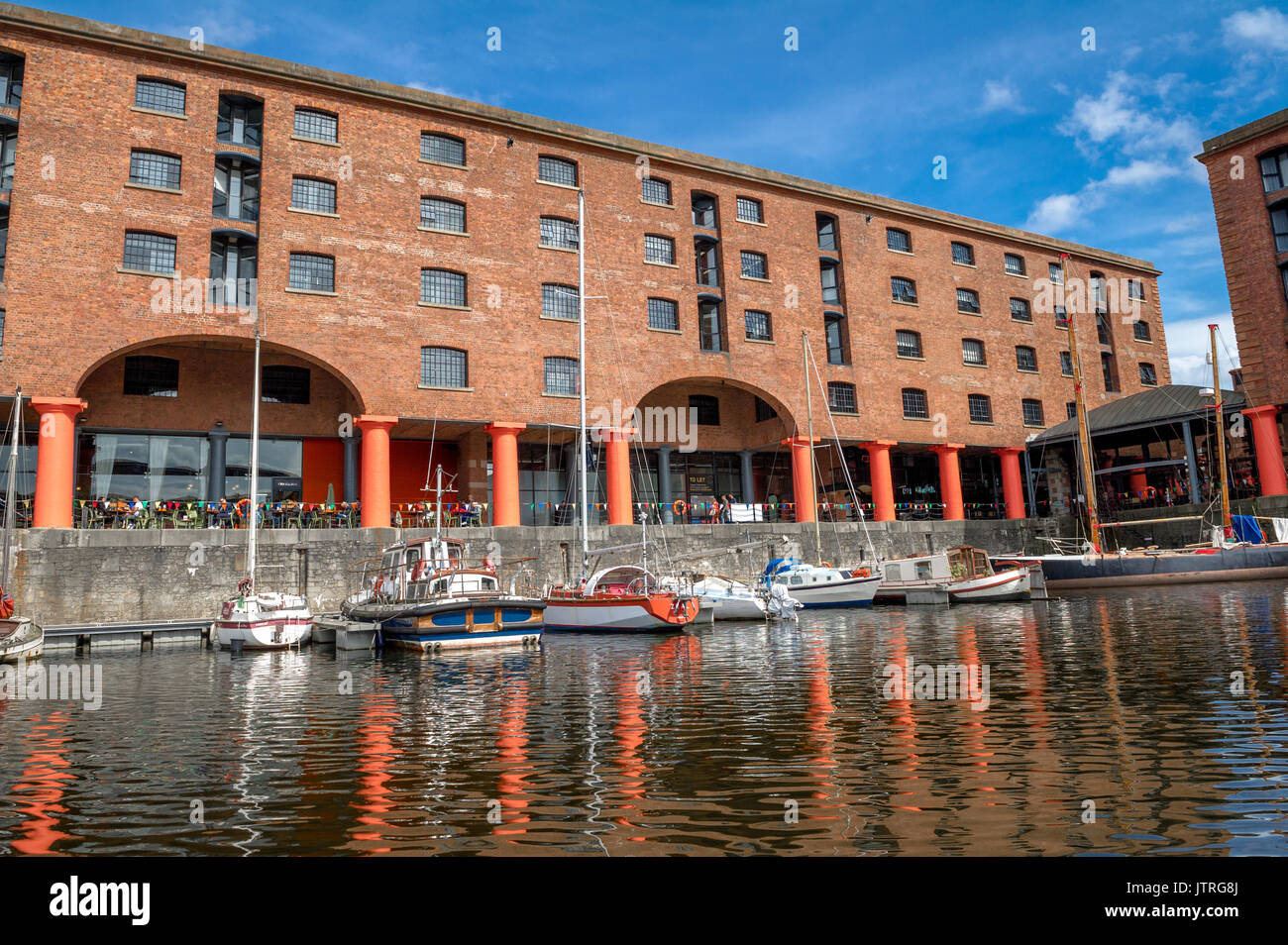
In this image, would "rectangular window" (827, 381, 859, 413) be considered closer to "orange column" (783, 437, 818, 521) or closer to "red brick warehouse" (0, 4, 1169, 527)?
"red brick warehouse" (0, 4, 1169, 527)

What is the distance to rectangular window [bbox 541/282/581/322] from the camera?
110ft

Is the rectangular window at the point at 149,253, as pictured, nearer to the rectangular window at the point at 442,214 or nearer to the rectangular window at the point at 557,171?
the rectangular window at the point at 442,214

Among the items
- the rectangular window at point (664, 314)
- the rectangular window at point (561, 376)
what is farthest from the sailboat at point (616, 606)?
the rectangular window at point (664, 314)

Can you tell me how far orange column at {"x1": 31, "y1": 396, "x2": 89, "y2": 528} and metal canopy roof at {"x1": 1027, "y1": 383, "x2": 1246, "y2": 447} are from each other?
42.6m

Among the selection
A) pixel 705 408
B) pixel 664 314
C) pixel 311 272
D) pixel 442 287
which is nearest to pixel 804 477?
pixel 705 408

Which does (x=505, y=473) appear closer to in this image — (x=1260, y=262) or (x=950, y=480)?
(x=950, y=480)

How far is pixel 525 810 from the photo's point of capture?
631cm

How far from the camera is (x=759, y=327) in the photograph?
125 ft

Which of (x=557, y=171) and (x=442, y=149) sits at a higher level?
(x=442, y=149)

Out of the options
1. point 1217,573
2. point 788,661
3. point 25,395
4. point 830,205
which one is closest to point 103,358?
point 25,395

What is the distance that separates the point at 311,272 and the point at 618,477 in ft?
44.6
